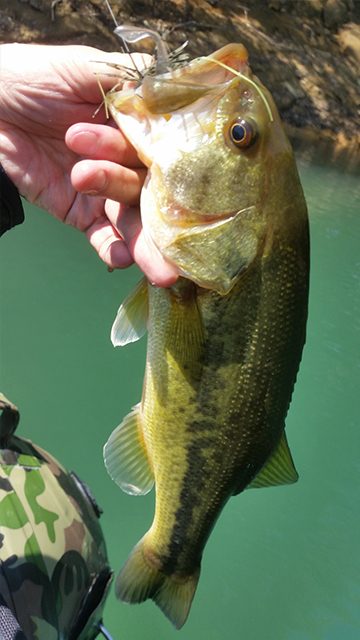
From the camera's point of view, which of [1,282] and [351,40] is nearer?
[1,282]

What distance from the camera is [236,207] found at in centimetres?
138

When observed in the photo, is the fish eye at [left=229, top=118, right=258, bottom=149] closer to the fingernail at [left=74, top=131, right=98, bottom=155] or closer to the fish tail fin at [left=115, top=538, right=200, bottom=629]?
the fingernail at [left=74, top=131, right=98, bottom=155]

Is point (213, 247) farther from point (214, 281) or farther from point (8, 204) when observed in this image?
point (8, 204)

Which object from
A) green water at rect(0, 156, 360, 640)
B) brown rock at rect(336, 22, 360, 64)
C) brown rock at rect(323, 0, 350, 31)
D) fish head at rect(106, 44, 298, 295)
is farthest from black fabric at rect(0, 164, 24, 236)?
brown rock at rect(323, 0, 350, 31)

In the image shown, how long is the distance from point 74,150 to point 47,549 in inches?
47.1

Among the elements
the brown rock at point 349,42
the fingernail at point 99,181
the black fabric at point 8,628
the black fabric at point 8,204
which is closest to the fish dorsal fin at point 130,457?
the black fabric at point 8,628

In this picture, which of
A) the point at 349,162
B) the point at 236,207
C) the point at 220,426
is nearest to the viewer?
the point at 236,207

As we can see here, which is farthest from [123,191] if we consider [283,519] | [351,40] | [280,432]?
[351,40]

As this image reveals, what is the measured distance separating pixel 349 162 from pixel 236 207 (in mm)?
12096

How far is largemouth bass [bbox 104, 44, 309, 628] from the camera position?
137 centimetres

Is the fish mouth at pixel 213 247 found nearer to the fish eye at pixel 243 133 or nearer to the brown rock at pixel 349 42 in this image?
the fish eye at pixel 243 133

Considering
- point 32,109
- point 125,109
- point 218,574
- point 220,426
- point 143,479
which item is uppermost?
point 125,109

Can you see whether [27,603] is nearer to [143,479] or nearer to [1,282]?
[143,479]

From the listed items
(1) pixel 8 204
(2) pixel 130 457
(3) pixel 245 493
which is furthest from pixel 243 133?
(3) pixel 245 493
